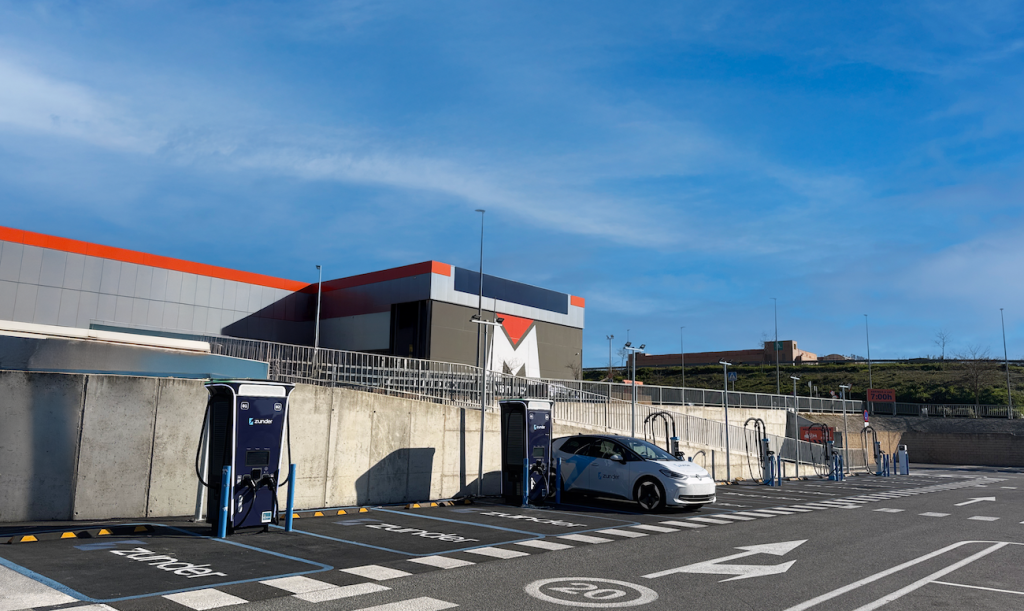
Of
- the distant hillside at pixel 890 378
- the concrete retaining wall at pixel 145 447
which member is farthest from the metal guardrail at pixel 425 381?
the distant hillside at pixel 890 378

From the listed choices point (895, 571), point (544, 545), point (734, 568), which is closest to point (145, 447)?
point (544, 545)

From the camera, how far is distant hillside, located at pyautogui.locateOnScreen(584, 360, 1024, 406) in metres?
66.2

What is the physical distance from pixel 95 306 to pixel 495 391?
26932 millimetres

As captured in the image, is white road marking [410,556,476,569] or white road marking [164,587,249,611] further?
white road marking [410,556,476,569]

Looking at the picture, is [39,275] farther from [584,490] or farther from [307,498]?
[584,490]

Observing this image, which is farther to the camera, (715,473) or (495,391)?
(715,473)

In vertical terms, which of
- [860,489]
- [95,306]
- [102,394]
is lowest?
[860,489]

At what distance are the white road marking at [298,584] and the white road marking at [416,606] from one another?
3.34 feet

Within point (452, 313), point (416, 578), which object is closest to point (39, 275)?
point (452, 313)

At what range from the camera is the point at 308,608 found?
6164 millimetres

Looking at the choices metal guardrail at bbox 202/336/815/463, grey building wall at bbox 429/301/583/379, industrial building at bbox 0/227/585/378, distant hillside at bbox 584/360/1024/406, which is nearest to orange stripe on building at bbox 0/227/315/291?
industrial building at bbox 0/227/585/378

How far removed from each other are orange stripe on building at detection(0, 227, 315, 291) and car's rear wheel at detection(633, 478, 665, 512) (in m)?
33.2

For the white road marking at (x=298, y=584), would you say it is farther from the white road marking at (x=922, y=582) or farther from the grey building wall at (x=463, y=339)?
the grey building wall at (x=463, y=339)

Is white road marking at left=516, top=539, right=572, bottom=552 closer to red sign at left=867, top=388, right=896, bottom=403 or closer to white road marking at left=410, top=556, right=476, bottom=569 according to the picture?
white road marking at left=410, top=556, right=476, bottom=569
